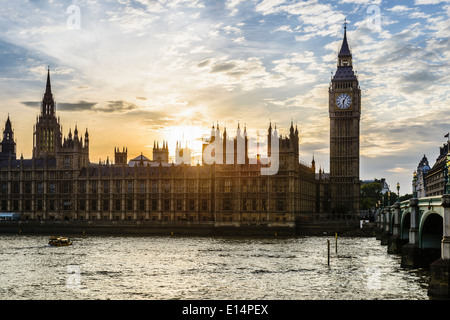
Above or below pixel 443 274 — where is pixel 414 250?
below

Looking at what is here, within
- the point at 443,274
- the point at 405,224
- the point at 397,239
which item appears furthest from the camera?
the point at 397,239

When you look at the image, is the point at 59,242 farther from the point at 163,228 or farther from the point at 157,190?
the point at 157,190

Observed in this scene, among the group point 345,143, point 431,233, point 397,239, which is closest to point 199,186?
point 345,143

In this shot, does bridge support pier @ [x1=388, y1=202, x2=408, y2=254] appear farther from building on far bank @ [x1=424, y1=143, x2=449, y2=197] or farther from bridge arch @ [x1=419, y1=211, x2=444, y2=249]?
building on far bank @ [x1=424, y1=143, x2=449, y2=197]

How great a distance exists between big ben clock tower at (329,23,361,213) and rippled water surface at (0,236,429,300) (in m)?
80.3

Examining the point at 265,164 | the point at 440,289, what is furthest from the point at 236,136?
the point at 440,289

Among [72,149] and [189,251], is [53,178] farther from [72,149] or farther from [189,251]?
[189,251]

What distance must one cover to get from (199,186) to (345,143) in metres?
45.5

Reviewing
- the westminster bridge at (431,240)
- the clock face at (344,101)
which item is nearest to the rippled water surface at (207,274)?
the westminster bridge at (431,240)

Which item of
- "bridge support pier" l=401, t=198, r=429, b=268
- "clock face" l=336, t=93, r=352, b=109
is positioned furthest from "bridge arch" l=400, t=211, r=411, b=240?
"clock face" l=336, t=93, r=352, b=109

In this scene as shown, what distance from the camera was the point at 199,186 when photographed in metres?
158

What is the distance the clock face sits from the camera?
177 meters

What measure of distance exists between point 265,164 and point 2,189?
73.8 m

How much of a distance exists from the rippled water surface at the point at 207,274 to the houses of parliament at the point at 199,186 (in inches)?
2115
